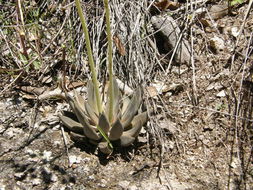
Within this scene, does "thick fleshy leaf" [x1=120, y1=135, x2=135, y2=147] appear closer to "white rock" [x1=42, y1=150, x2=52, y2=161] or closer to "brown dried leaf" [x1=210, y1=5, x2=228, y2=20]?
"white rock" [x1=42, y1=150, x2=52, y2=161]

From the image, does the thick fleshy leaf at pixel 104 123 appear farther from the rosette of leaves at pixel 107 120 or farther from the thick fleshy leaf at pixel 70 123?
the thick fleshy leaf at pixel 70 123

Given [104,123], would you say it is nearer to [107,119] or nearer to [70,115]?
[107,119]

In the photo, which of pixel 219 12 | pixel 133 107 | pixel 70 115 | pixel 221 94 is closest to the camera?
pixel 133 107

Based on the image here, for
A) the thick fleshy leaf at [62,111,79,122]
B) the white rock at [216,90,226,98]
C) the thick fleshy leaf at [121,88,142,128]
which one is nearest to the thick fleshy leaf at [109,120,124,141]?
the thick fleshy leaf at [121,88,142,128]

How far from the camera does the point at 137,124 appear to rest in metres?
1.94

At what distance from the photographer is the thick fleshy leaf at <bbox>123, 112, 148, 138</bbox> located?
193 centimetres

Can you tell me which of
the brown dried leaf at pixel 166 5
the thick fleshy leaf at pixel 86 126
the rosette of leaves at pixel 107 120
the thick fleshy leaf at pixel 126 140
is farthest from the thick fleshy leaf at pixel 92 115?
the brown dried leaf at pixel 166 5

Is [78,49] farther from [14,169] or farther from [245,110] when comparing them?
[245,110]

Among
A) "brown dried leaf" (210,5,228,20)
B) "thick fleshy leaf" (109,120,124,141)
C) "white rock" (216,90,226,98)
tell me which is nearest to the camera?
"thick fleshy leaf" (109,120,124,141)

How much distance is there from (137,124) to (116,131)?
134mm

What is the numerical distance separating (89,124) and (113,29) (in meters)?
0.86

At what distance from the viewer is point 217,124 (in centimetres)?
218

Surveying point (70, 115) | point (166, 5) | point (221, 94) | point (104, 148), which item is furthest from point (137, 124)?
point (166, 5)

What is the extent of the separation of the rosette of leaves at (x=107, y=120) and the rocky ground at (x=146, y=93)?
99mm
